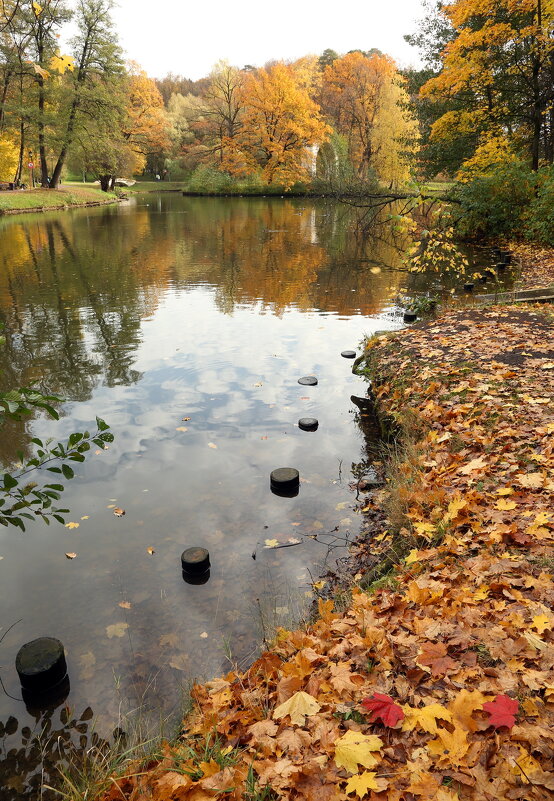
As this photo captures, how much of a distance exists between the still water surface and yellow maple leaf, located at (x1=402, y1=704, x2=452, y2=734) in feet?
4.89

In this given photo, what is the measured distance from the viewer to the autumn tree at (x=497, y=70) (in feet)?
53.0

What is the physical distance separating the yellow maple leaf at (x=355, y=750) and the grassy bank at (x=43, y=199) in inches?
1510

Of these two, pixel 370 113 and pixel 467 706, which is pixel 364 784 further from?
pixel 370 113

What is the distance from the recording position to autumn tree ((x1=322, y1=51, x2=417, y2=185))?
43.6 meters

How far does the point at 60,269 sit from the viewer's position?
16406 millimetres

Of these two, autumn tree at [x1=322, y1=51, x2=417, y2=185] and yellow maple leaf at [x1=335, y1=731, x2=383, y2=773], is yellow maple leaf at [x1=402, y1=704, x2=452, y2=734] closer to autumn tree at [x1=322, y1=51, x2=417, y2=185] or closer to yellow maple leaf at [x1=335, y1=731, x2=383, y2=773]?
yellow maple leaf at [x1=335, y1=731, x2=383, y2=773]

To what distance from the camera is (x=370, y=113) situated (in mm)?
52125

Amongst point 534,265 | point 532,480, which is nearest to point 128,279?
point 534,265

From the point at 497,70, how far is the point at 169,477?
21.6m

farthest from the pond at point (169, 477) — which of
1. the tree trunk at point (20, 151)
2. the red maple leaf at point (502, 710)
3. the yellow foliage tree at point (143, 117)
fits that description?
the yellow foliage tree at point (143, 117)

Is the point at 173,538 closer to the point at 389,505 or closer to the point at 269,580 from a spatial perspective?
the point at 269,580

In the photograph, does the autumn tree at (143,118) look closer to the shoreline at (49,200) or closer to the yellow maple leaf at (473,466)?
the shoreline at (49,200)

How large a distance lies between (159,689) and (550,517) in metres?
2.92

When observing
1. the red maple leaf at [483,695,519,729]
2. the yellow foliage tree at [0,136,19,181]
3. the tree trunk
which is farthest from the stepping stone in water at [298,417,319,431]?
the yellow foliage tree at [0,136,19,181]
